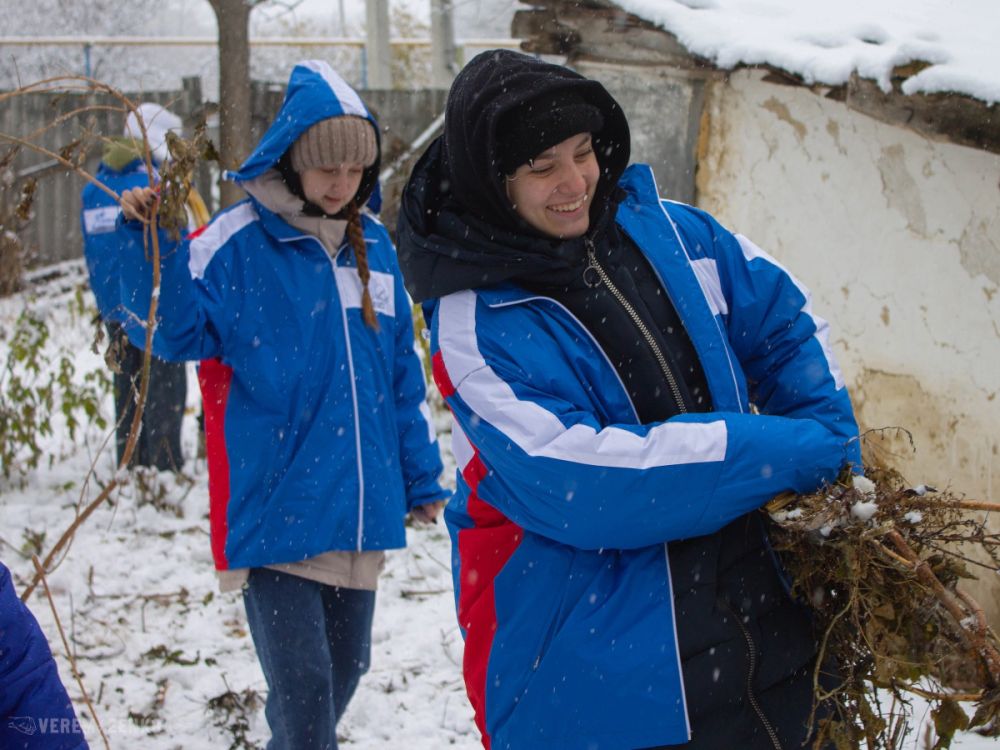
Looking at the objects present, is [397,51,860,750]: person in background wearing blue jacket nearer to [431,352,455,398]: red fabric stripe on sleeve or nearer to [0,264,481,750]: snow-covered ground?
[431,352,455,398]: red fabric stripe on sleeve

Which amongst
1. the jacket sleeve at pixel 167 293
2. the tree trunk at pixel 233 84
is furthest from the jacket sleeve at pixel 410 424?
the tree trunk at pixel 233 84

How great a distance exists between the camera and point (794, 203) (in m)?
4.95

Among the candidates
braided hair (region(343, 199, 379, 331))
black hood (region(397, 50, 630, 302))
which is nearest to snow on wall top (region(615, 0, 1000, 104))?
braided hair (region(343, 199, 379, 331))

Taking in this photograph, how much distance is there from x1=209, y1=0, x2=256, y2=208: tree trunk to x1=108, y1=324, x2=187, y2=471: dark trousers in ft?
3.83

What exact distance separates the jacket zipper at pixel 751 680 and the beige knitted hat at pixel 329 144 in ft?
5.81

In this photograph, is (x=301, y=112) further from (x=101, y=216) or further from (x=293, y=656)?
(x=101, y=216)

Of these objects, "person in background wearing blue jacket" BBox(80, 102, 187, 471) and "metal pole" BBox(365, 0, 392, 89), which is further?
"metal pole" BBox(365, 0, 392, 89)

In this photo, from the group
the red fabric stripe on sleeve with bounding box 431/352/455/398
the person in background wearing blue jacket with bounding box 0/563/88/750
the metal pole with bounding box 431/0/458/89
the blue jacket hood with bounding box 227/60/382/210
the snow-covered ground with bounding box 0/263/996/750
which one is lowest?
the snow-covered ground with bounding box 0/263/996/750

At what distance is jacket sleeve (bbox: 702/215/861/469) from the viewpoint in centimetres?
202

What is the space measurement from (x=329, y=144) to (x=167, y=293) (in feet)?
2.08

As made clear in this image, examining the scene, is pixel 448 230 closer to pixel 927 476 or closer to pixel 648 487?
pixel 648 487

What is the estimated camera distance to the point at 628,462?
175 cm

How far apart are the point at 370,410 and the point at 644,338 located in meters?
1.31

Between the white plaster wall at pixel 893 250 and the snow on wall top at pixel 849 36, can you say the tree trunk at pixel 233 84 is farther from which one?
the white plaster wall at pixel 893 250
